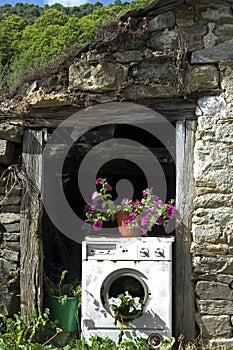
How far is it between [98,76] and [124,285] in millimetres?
2006

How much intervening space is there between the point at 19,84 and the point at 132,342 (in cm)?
275

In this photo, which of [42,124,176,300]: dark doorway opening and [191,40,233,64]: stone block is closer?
[191,40,233,64]: stone block

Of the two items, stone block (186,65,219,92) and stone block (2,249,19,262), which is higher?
stone block (186,65,219,92)

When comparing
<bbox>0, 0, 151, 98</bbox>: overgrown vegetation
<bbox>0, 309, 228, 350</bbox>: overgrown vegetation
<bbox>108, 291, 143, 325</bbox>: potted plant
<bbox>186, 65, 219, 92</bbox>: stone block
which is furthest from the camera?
<bbox>0, 0, 151, 98</bbox>: overgrown vegetation

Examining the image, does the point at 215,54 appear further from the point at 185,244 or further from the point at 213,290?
the point at 213,290

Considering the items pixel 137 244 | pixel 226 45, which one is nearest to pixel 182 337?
pixel 137 244

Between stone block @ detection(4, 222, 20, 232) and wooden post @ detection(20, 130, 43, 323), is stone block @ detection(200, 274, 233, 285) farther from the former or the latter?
stone block @ detection(4, 222, 20, 232)

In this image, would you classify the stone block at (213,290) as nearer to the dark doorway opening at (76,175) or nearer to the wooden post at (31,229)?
the wooden post at (31,229)

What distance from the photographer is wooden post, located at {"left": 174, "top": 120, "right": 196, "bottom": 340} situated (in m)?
4.94

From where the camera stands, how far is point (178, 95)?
16.3 feet

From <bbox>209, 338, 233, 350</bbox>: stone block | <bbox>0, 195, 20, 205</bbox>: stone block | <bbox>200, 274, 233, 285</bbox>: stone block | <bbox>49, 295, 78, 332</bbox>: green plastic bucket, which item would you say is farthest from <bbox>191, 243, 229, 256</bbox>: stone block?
<bbox>0, 195, 20, 205</bbox>: stone block

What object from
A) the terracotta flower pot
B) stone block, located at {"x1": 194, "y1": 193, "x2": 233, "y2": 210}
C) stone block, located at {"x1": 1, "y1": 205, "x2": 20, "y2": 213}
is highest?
stone block, located at {"x1": 194, "y1": 193, "x2": 233, "y2": 210}

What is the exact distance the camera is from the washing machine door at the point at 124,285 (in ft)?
16.0

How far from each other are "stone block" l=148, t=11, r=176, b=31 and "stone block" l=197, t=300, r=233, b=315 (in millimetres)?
2592
